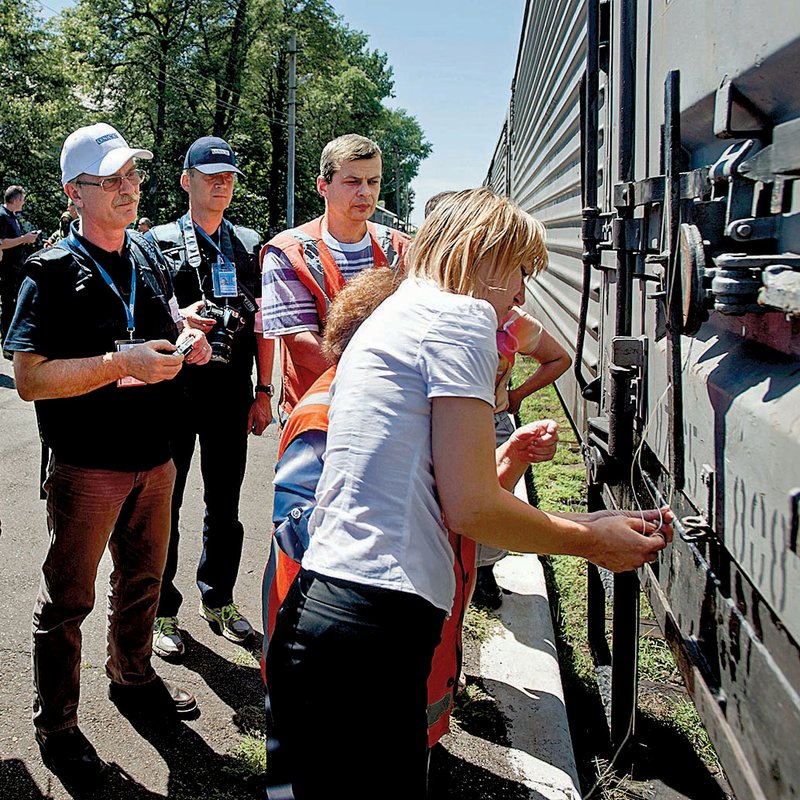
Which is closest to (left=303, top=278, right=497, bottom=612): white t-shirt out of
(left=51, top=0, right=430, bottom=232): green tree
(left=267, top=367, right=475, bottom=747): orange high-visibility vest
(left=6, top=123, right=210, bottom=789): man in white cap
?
(left=267, top=367, right=475, bottom=747): orange high-visibility vest

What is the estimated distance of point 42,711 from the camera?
2600 mm

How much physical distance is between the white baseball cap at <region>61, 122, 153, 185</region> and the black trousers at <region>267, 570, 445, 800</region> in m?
1.51

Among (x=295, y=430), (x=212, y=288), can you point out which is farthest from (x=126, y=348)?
(x=212, y=288)

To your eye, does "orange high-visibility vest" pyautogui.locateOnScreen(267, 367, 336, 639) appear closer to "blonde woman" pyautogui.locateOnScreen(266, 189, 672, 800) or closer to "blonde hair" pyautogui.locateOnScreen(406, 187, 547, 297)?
"blonde woman" pyautogui.locateOnScreen(266, 189, 672, 800)

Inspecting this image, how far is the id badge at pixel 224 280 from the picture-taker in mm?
3410

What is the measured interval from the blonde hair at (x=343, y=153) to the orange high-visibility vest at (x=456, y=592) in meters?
1.41

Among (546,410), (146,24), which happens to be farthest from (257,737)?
(146,24)

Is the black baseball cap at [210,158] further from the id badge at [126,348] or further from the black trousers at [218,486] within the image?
the id badge at [126,348]

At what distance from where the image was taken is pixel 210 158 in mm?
3451

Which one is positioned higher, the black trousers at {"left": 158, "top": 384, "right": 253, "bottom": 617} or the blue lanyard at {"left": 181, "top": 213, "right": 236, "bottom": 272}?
the blue lanyard at {"left": 181, "top": 213, "right": 236, "bottom": 272}

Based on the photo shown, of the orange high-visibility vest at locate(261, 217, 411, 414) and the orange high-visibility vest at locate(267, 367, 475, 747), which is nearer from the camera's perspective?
the orange high-visibility vest at locate(267, 367, 475, 747)

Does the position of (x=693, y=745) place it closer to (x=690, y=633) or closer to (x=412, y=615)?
(x=690, y=633)

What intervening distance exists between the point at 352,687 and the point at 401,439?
0.49m

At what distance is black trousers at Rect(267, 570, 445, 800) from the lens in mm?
1617
